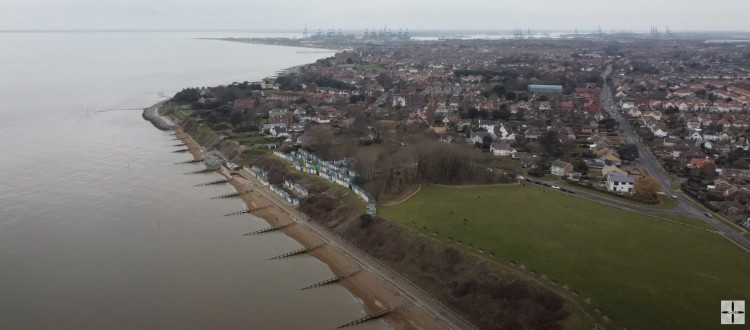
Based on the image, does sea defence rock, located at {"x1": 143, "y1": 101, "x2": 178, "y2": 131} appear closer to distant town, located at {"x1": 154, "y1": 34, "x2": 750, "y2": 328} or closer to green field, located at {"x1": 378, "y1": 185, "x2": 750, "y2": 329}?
distant town, located at {"x1": 154, "y1": 34, "x2": 750, "y2": 328}

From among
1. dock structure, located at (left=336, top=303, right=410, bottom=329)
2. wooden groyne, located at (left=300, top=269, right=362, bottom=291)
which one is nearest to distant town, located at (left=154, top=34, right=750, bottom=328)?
dock structure, located at (left=336, top=303, right=410, bottom=329)

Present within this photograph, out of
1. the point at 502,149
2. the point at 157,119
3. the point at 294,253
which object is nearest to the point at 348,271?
the point at 294,253

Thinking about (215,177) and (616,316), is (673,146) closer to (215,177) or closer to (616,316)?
(616,316)

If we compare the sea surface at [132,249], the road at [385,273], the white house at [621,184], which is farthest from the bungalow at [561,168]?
the sea surface at [132,249]

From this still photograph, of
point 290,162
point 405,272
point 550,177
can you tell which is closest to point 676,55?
point 550,177

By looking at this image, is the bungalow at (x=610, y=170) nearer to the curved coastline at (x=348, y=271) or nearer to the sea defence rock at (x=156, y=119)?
the curved coastline at (x=348, y=271)

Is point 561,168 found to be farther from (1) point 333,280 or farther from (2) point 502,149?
(1) point 333,280
